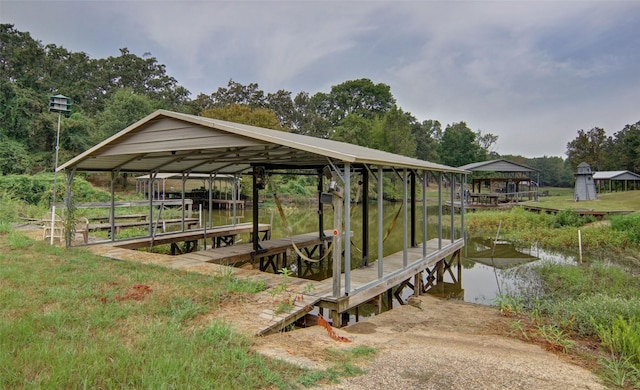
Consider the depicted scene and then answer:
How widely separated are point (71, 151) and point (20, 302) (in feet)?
94.7

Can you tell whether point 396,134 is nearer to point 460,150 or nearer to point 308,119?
point 460,150

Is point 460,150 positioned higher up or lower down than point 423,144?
lower down

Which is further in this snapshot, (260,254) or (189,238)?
(189,238)

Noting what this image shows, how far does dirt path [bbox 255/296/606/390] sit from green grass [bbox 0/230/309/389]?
1.72ft

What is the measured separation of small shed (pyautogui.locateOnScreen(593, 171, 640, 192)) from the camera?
3300 cm

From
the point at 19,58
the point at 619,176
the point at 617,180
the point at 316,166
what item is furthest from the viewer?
the point at 617,180

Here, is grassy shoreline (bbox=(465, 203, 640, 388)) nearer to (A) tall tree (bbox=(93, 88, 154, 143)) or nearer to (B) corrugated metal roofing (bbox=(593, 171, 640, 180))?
(B) corrugated metal roofing (bbox=(593, 171, 640, 180))

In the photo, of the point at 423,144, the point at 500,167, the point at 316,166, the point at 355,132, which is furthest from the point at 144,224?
the point at 423,144

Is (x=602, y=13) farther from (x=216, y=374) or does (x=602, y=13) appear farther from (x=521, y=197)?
(x=521, y=197)

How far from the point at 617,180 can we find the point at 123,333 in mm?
44355

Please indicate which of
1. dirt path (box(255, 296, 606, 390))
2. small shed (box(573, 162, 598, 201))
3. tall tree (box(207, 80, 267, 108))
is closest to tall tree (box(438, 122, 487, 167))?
small shed (box(573, 162, 598, 201))

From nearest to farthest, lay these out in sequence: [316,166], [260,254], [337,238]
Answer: [337,238] < [260,254] < [316,166]

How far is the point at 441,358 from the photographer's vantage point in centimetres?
382

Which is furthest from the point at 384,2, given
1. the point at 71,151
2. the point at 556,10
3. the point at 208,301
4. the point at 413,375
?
the point at 71,151
